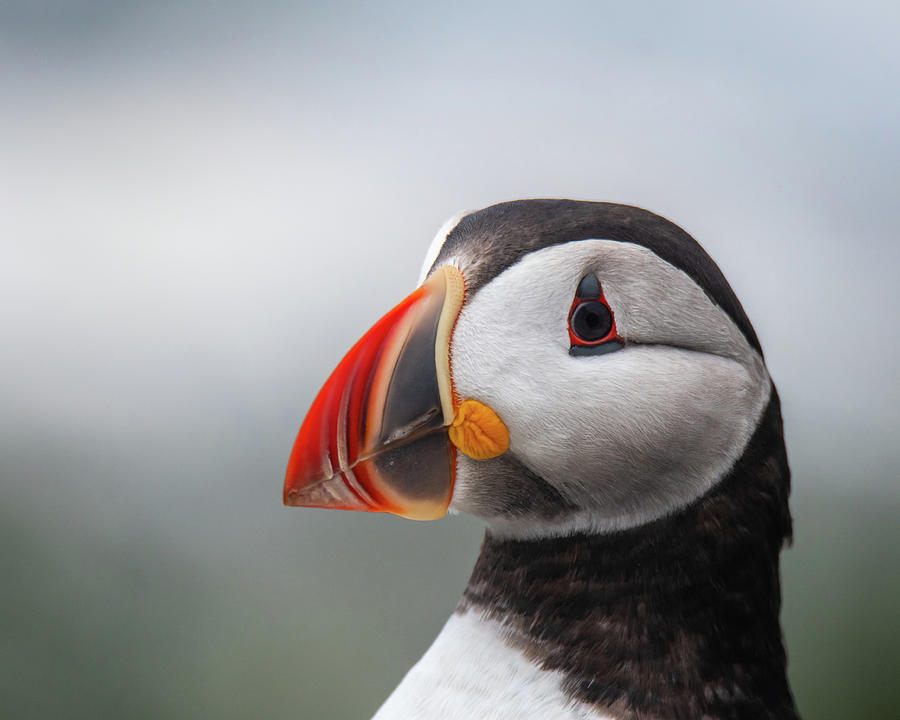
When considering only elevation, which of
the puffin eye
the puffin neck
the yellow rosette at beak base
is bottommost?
the puffin neck

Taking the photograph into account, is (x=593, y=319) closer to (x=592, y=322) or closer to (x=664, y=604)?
(x=592, y=322)

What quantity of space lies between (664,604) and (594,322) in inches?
10.0

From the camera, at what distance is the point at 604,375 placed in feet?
2.08

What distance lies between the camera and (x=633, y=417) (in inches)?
25.2

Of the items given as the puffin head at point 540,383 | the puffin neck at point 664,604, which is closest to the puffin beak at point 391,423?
the puffin head at point 540,383

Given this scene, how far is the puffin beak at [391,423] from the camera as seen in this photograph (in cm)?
64

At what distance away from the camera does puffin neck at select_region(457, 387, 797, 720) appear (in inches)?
27.1

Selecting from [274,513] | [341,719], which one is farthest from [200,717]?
[274,513]

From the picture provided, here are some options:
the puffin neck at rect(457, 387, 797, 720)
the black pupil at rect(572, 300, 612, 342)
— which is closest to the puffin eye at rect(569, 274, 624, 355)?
the black pupil at rect(572, 300, 612, 342)

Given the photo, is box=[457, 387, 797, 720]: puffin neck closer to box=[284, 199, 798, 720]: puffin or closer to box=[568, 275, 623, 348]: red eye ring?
box=[284, 199, 798, 720]: puffin

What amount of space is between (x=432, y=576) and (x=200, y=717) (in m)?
0.74

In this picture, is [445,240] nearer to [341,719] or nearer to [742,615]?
[742,615]

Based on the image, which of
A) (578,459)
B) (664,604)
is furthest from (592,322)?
(664,604)

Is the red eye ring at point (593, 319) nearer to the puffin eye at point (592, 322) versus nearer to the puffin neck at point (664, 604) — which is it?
the puffin eye at point (592, 322)
